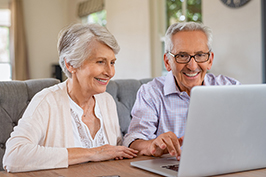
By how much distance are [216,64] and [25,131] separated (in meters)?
3.64

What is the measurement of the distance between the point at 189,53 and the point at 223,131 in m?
0.81

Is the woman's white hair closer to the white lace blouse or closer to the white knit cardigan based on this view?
the white knit cardigan

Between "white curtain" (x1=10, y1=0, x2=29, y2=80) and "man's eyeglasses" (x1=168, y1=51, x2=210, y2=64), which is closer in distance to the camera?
"man's eyeglasses" (x1=168, y1=51, x2=210, y2=64)

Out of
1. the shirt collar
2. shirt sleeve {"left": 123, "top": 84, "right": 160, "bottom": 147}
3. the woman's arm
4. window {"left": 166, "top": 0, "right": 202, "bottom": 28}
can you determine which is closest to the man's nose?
the shirt collar

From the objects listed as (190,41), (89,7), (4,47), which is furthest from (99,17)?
(190,41)

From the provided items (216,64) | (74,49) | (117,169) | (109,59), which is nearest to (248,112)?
(117,169)

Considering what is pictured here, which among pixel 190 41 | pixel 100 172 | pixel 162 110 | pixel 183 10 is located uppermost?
pixel 183 10

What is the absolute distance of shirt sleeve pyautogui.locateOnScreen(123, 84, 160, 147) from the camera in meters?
1.61

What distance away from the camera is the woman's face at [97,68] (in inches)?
57.7

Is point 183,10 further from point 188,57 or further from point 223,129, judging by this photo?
point 223,129

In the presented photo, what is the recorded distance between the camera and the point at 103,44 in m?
1.48

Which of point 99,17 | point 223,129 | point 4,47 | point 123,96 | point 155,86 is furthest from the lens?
point 4,47

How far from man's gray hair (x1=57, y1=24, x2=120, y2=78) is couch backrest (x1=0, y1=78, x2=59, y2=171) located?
17.4 inches

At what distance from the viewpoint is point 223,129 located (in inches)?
36.1
